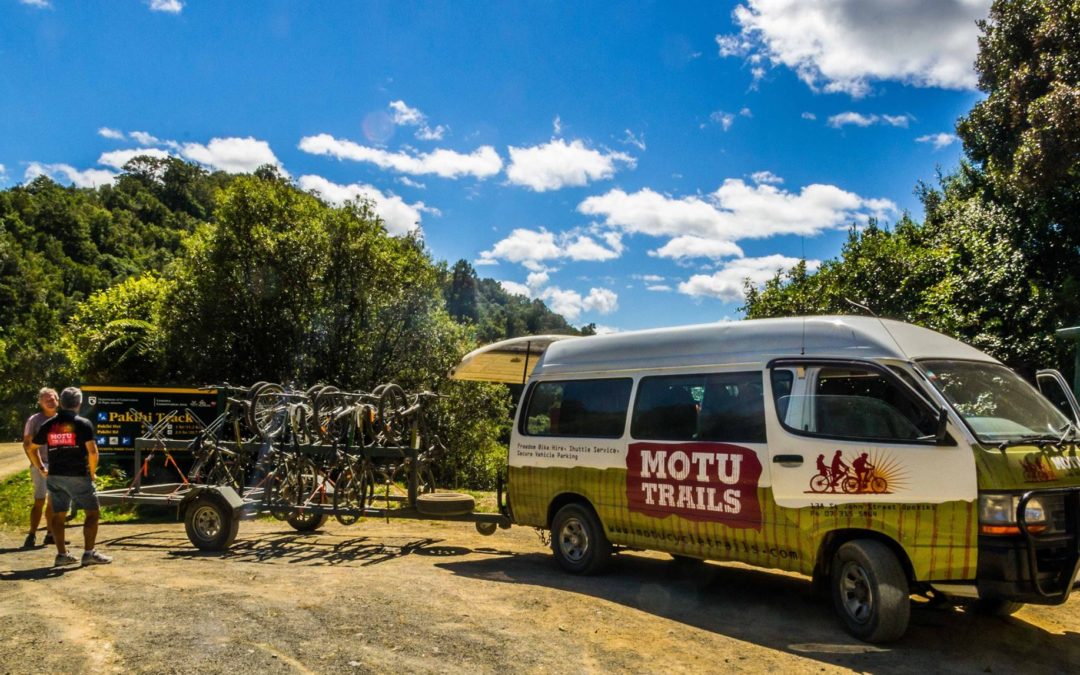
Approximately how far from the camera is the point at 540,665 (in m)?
5.46

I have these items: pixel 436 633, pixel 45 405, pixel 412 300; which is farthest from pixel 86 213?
pixel 436 633

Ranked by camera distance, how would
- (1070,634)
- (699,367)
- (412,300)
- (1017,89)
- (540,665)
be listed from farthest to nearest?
(412,300) → (1017,89) → (699,367) → (1070,634) → (540,665)

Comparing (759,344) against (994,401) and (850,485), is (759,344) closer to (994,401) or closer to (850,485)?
(850,485)

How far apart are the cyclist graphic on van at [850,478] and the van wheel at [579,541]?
2762mm

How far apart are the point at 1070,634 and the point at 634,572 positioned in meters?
4.16

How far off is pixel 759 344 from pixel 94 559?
7429mm

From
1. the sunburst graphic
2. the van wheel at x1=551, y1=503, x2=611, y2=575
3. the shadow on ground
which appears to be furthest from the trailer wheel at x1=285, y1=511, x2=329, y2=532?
the sunburst graphic

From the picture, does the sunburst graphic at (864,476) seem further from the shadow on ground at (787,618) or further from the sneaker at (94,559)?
the sneaker at (94,559)

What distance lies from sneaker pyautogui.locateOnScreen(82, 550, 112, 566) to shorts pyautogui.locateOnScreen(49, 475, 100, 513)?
0.49m

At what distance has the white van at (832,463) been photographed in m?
5.75

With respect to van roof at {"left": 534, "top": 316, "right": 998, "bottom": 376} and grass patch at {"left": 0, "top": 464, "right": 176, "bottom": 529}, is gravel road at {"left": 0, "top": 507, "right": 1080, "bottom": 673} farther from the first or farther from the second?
grass patch at {"left": 0, "top": 464, "right": 176, "bottom": 529}

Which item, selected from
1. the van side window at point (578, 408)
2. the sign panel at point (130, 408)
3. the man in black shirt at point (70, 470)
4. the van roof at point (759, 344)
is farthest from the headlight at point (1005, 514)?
the sign panel at point (130, 408)

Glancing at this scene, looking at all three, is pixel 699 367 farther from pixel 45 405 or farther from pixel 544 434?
pixel 45 405

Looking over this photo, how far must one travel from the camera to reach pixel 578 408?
901 centimetres
